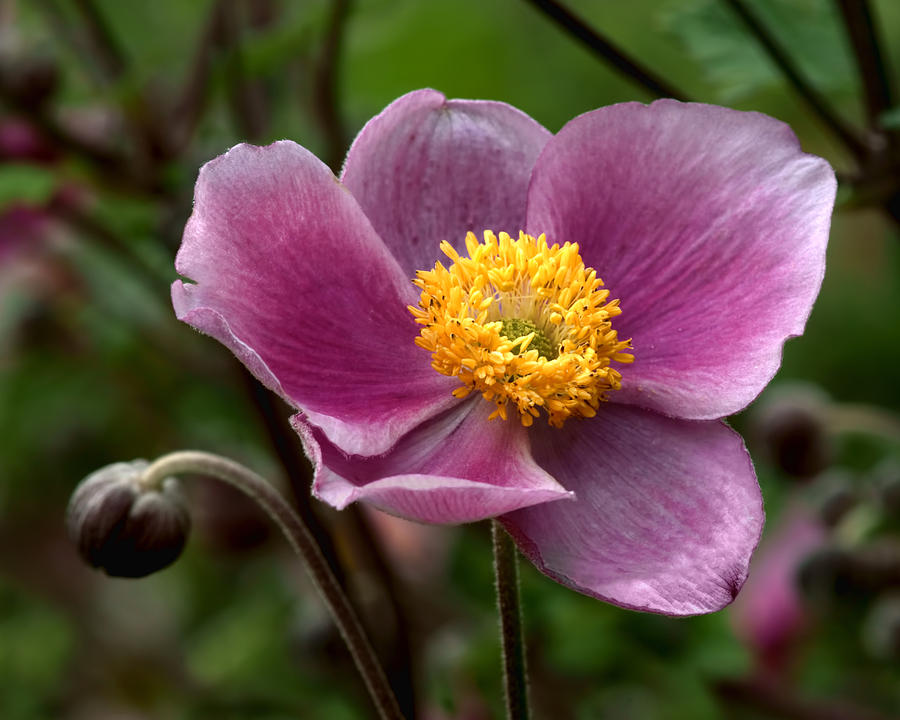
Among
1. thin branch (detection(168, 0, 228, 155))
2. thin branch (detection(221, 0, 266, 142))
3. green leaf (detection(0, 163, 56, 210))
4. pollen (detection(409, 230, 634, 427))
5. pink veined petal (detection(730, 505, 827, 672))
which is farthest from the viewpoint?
pink veined petal (detection(730, 505, 827, 672))

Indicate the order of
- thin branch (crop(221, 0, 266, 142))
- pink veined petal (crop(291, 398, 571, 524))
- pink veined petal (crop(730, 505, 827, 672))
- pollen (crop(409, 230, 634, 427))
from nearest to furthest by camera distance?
pink veined petal (crop(291, 398, 571, 524)) → pollen (crop(409, 230, 634, 427)) → thin branch (crop(221, 0, 266, 142)) → pink veined petal (crop(730, 505, 827, 672))

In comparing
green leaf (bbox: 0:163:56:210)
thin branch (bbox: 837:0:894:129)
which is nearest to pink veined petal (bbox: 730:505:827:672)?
thin branch (bbox: 837:0:894:129)

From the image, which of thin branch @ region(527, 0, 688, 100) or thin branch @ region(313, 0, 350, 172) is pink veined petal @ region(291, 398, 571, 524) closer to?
thin branch @ region(527, 0, 688, 100)

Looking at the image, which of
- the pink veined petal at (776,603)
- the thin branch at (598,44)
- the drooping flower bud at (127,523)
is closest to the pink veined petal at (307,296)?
the drooping flower bud at (127,523)

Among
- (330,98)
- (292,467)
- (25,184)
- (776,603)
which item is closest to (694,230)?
(292,467)

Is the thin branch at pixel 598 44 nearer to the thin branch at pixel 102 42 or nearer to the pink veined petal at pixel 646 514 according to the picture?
the pink veined petal at pixel 646 514

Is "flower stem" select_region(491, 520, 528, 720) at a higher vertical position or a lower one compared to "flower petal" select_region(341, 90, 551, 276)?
lower
